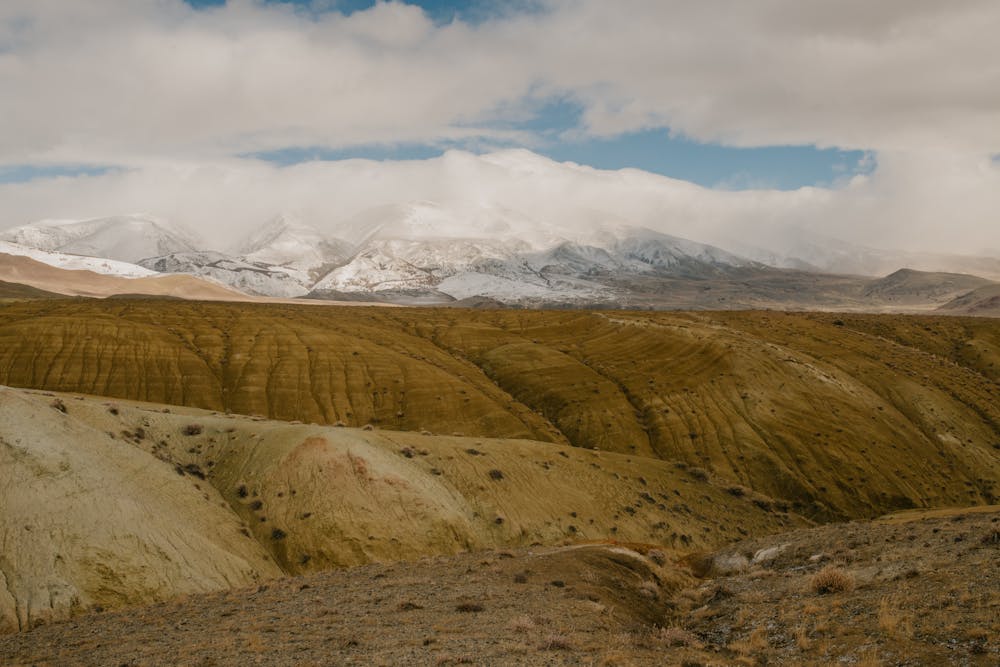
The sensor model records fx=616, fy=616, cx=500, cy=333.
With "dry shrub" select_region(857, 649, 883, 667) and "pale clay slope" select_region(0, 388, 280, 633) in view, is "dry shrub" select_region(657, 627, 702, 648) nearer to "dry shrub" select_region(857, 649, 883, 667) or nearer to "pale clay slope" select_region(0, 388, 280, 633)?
"dry shrub" select_region(857, 649, 883, 667)

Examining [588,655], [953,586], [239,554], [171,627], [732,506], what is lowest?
[732,506]

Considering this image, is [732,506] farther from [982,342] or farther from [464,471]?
[982,342]

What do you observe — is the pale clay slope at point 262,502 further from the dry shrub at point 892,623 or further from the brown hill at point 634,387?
the dry shrub at point 892,623

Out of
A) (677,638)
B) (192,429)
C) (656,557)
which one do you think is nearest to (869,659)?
(677,638)

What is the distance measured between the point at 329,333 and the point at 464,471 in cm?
7350

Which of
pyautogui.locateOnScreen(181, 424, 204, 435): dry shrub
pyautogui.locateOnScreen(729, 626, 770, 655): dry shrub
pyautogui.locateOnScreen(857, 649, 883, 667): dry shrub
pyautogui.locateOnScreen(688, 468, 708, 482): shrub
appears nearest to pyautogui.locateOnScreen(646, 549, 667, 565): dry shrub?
pyautogui.locateOnScreen(729, 626, 770, 655): dry shrub

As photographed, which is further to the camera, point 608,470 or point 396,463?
point 608,470

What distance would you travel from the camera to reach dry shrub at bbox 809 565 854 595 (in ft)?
75.5

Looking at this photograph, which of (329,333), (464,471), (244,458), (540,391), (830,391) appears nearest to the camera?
(244,458)

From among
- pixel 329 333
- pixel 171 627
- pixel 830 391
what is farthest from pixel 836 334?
pixel 171 627


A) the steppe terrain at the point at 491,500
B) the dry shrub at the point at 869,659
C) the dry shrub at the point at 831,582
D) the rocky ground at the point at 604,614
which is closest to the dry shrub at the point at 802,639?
the rocky ground at the point at 604,614

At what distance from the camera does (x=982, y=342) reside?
125 m

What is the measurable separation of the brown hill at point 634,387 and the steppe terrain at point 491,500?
0.50m

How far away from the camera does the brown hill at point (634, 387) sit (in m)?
74.2
